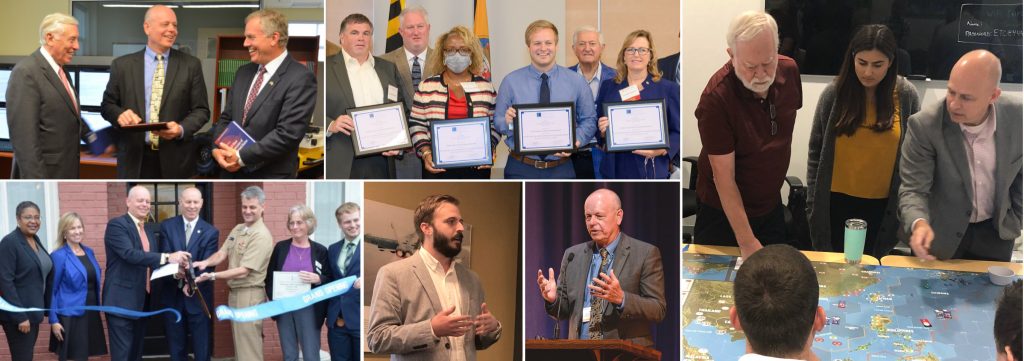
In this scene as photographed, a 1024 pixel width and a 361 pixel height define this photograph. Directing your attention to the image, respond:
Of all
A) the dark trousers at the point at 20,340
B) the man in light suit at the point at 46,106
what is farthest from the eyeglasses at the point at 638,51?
the dark trousers at the point at 20,340

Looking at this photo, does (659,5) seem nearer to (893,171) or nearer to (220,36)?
(893,171)

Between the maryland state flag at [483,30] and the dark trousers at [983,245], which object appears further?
Answer: the maryland state flag at [483,30]

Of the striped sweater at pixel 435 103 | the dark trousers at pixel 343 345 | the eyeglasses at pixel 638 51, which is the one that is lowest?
the dark trousers at pixel 343 345

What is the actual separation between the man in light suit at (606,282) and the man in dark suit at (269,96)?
1.46 m

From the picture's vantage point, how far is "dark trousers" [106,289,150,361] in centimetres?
553

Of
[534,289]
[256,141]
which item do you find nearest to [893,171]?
[534,289]

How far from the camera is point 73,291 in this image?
548 centimetres

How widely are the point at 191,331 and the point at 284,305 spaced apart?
0.51 metres

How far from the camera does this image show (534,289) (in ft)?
17.8

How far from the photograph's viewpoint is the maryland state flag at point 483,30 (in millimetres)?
5457

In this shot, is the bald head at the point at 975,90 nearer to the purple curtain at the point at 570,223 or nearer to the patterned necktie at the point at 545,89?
the purple curtain at the point at 570,223

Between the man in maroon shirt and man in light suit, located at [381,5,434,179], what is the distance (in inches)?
55.3

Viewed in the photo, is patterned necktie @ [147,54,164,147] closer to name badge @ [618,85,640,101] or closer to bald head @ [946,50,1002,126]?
name badge @ [618,85,640,101]

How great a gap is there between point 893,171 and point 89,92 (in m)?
4.01
